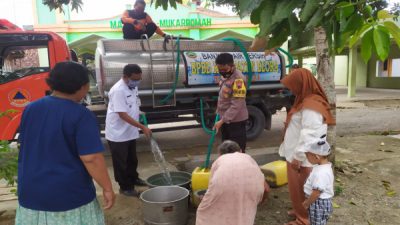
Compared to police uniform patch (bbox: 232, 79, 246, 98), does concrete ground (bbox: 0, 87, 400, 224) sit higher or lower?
lower

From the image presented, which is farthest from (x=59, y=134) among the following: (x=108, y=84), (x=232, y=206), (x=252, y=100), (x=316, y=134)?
(x=252, y=100)

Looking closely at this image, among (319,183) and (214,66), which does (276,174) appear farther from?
(214,66)

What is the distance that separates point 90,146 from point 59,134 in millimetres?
170

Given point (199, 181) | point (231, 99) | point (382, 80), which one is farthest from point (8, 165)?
point (382, 80)

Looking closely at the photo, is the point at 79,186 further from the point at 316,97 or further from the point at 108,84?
the point at 108,84

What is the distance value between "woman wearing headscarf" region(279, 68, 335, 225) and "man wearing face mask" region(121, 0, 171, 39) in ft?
11.7

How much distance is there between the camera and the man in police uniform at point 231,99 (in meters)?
3.57

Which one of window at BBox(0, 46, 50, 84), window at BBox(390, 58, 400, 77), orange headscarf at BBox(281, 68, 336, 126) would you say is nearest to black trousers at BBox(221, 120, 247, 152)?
orange headscarf at BBox(281, 68, 336, 126)

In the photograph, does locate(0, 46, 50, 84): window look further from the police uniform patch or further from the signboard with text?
the signboard with text

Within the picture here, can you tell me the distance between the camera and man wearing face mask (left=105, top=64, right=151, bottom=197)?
3.46 m

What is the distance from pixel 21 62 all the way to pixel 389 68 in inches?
855

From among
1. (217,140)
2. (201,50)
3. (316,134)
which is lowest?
(217,140)

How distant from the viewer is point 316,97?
2.68 meters

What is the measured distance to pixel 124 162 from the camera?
11.8 feet
